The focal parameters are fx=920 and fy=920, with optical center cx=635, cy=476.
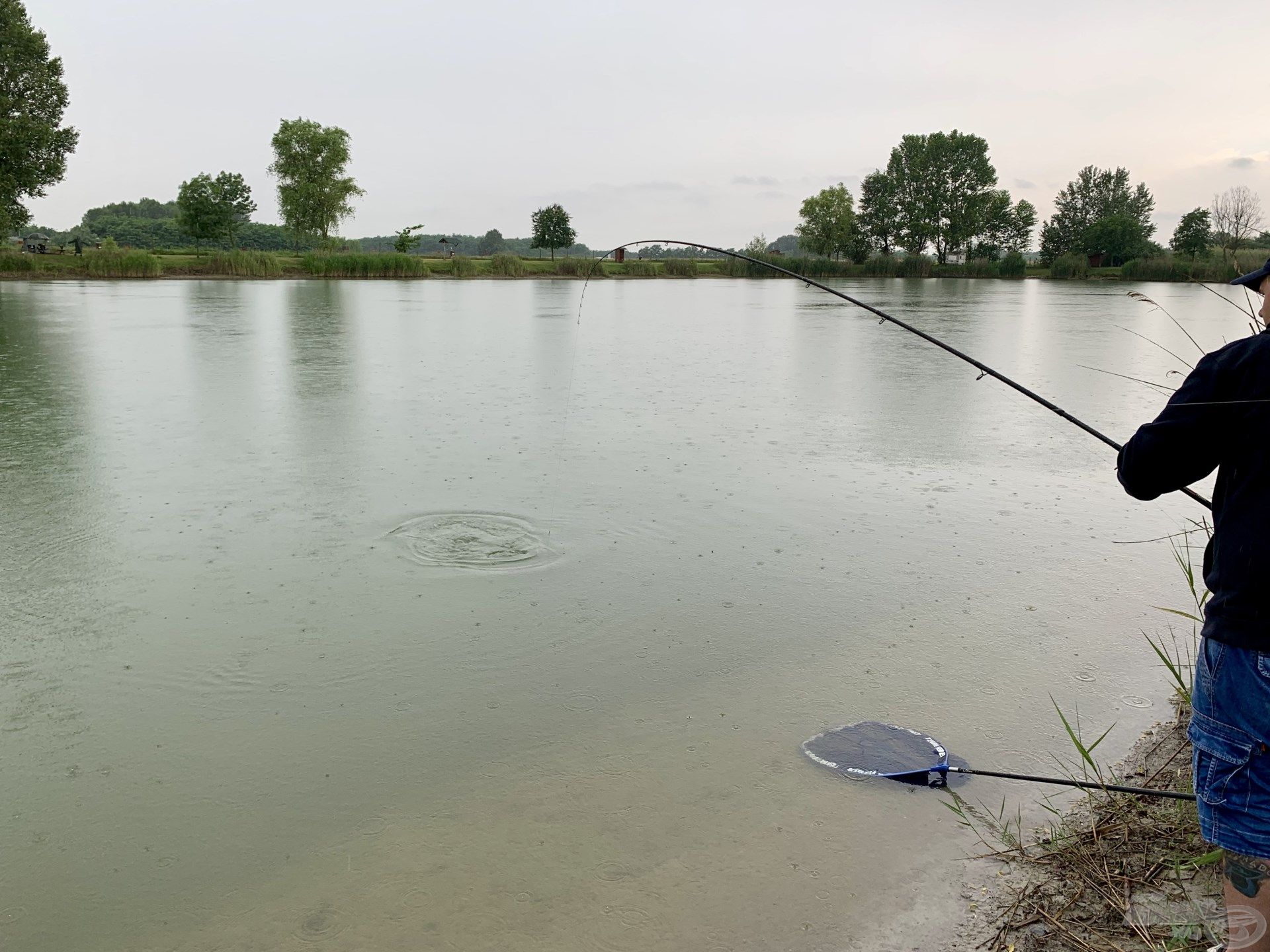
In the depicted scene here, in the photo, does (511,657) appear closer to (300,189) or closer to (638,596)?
(638,596)

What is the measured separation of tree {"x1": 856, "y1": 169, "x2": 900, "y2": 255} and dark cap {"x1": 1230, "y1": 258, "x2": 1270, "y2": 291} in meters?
77.5

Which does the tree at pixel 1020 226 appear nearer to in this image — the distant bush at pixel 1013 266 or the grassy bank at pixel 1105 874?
the distant bush at pixel 1013 266

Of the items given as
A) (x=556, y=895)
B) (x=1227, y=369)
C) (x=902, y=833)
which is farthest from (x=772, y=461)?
(x=1227, y=369)

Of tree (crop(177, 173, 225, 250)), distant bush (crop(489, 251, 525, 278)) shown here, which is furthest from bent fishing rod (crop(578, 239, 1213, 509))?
tree (crop(177, 173, 225, 250))

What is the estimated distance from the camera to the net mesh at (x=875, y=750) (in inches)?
119

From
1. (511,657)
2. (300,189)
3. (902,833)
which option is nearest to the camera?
(902,833)

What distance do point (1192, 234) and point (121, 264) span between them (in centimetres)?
5362

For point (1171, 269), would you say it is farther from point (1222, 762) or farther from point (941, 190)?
point (1222, 762)

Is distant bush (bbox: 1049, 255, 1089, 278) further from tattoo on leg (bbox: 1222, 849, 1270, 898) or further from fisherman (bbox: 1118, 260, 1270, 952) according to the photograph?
tattoo on leg (bbox: 1222, 849, 1270, 898)

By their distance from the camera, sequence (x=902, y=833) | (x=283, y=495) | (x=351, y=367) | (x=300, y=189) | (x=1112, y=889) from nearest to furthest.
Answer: (x=1112, y=889), (x=902, y=833), (x=283, y=495), (x=351, y=367), (x=300, y=189)

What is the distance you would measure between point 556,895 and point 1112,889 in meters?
1.40

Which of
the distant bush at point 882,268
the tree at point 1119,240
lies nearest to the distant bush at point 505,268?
the distant bush at point 882,268

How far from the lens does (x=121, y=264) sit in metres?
35.4

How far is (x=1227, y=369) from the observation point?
1.62m
